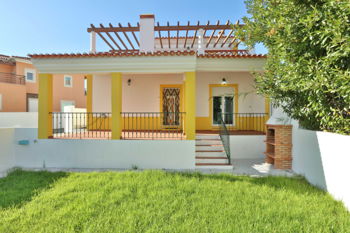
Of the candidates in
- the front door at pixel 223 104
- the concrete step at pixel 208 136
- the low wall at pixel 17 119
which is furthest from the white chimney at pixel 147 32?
the low wall at pixel 17 119

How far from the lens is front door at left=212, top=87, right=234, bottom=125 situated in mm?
9789

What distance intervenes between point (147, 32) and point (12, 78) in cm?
1756

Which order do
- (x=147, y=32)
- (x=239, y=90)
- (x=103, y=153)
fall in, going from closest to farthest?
(x=103, y=153) → (x=147, y=32) → (x=239, y=90)

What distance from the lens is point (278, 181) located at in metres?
5.12

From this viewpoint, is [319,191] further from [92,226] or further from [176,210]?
[92,226]

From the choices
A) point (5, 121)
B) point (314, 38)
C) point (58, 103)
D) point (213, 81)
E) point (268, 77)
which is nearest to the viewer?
point (314, 38)

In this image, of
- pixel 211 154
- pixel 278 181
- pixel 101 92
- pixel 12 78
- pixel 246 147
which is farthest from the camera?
pixel 12 78

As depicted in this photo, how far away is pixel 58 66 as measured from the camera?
22.6 ft

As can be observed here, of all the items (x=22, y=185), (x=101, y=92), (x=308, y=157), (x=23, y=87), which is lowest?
(x=22, y=185)

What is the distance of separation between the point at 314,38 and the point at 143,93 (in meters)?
7.93

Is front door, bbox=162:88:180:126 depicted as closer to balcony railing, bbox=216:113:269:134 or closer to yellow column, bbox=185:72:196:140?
balcony railing, bbox=216:113:269:134

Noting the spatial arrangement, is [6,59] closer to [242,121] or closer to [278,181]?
[242,121]

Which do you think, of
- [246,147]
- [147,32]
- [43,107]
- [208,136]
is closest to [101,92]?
[43,107]

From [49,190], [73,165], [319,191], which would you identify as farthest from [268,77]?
[73,165]
